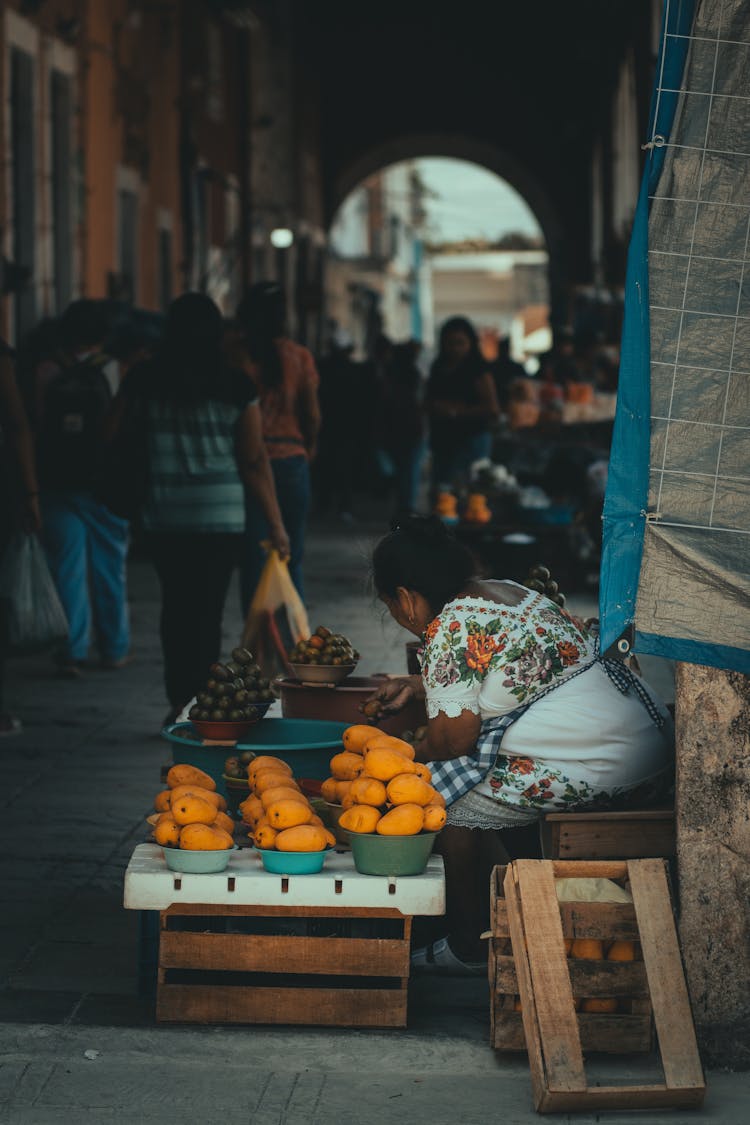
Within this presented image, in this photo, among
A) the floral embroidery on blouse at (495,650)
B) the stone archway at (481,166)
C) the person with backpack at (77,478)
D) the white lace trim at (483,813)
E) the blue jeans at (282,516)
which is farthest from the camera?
the stone archway at (481,166)

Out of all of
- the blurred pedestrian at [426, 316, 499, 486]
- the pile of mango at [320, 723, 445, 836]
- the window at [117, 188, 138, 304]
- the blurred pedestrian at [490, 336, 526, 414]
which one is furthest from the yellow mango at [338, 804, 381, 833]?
the window at [117, 188, 138, 304]

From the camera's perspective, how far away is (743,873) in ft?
12.6

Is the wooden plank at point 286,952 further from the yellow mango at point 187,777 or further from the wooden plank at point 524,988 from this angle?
the yellow mango at point 187,777

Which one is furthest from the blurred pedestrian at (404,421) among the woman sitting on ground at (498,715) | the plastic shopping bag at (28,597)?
the woman sitting on ground at (498,715)

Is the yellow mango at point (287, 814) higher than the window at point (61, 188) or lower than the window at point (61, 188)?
lower

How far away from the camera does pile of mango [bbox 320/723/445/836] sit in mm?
4035

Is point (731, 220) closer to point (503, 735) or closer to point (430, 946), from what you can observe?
point (503, 735)

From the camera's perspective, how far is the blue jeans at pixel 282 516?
8.43 meters

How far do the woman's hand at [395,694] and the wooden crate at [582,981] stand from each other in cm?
100

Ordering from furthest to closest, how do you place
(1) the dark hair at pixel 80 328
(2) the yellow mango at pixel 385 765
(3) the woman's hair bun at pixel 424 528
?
(1) the dark hair at pixel 80 328 < (3) the woman's hair bun at pixel 424 528 < (2) the yellow mango at pixel 385 765

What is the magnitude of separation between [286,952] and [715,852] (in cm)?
99

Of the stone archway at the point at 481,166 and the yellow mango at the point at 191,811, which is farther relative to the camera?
the stone archway at the point at 481,166

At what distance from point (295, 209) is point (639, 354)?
2569 centimetres

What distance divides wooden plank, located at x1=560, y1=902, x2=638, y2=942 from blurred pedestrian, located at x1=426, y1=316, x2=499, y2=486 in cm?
889
